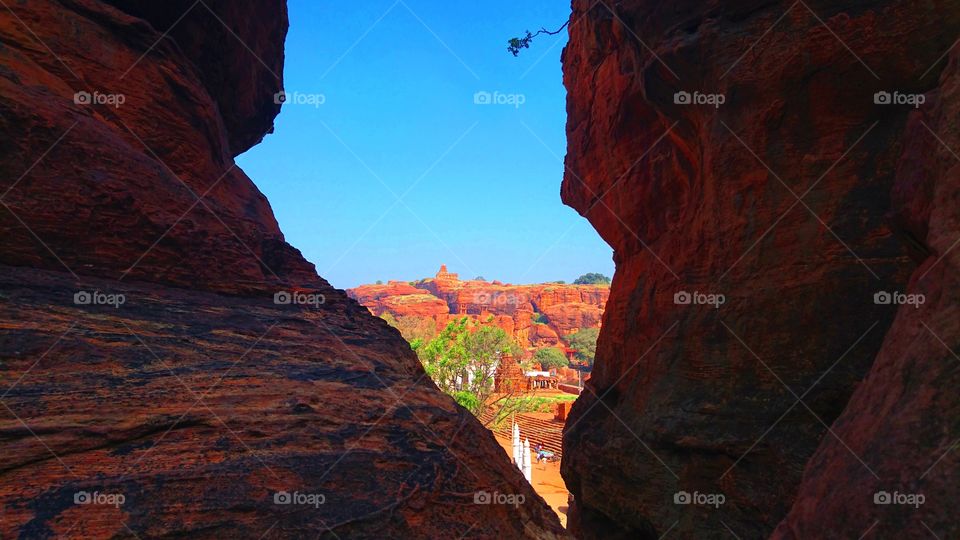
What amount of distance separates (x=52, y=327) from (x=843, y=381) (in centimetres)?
812

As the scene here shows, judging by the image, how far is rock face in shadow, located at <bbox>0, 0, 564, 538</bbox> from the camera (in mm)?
3213

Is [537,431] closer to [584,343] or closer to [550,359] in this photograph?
[550,359]

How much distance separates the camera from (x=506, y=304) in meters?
110

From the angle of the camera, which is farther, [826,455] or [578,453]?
[578,453]

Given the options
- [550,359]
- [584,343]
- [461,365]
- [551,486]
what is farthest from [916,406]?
[584,343]

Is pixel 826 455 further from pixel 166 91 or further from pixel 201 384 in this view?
pixel 166 91

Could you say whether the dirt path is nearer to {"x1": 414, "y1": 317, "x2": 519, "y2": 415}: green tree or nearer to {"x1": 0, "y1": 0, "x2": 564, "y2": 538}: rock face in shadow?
{"x1": 414, "y1": 317, "x2": 519, "y2": 415}: green tree

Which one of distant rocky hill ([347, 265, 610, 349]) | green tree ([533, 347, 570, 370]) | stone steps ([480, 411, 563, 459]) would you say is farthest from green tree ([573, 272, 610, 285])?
stone steps ([480, 411, 563, 459])

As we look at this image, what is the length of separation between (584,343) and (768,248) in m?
76.8

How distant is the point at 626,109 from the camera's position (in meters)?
9.91

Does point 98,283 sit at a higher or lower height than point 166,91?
lower

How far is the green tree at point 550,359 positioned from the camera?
242 feet

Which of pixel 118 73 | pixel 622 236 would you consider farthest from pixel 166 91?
pixel 622 236

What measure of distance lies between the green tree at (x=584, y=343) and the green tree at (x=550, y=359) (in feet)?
9.47
